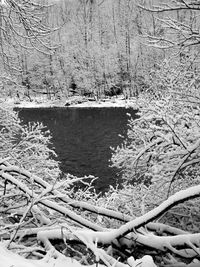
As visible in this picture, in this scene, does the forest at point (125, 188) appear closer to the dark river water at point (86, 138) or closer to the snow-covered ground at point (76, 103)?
the dark river water at point (86, 138)

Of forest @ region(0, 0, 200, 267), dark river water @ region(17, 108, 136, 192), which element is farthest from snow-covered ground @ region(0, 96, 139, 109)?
forest @ region(0, 0, 200, 267)

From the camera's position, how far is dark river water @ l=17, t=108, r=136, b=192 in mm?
18719

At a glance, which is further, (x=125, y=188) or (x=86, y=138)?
(x=86, y=138)

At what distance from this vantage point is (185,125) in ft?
25.3

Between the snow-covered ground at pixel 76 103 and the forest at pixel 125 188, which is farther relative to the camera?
the snow-covered ground at pixel 76 103

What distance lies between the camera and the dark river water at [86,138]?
61.4 ft

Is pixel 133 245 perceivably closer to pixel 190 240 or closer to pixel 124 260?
pixel 124 260

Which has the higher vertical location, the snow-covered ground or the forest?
the forest

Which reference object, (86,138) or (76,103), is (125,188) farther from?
(76,103)

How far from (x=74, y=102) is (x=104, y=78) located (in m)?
8.77

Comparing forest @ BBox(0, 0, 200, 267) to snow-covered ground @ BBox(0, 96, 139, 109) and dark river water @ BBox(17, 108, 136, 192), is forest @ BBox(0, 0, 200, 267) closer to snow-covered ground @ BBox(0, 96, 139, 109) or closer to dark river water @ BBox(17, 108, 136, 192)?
dark river water @ BBox(17, 108, 136, 192)

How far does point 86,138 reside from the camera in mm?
25328

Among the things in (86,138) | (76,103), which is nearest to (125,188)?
(86,138)

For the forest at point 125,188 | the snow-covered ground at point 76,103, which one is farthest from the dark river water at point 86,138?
the forest at point 125,188
